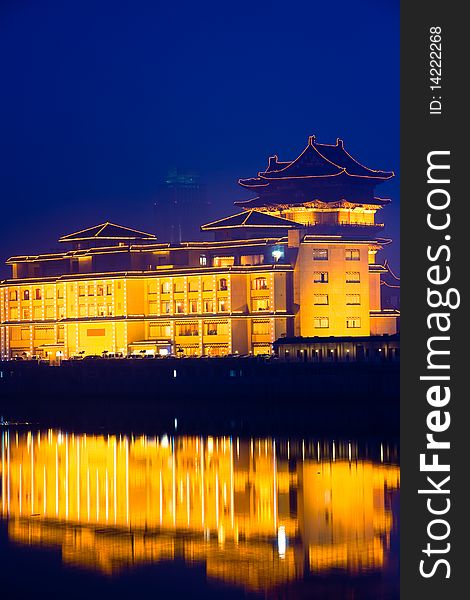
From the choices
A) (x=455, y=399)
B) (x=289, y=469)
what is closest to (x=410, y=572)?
(x=455, y=399)

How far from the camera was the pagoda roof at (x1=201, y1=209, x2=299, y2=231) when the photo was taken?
327 ft

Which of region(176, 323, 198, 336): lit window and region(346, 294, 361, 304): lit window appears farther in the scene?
region(346, 294, 361, 304): lit window

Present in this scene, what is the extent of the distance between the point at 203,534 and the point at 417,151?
14.4 meters

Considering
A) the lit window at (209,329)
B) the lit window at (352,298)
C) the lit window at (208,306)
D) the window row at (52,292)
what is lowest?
the lit window at (209,329)

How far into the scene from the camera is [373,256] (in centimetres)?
10944

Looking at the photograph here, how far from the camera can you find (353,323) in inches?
3880

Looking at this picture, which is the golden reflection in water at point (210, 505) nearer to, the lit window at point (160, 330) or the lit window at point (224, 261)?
the lit window at point (224, 261)

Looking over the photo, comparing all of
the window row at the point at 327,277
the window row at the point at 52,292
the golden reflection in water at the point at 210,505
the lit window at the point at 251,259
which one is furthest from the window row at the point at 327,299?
the golden reflection in water at the point at 210,505

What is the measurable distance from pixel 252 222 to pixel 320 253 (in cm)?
548

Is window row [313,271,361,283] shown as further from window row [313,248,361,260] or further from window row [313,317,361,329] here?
window row [313,317,361,329]

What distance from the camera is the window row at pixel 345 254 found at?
9694 centimetres

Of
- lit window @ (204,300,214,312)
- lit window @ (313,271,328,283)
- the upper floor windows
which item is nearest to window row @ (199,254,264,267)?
lit window @ (204,300,214,312)

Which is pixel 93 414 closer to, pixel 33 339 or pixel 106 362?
pixel 106 362

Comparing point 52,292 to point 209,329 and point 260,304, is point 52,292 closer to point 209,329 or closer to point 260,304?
point 209,329
